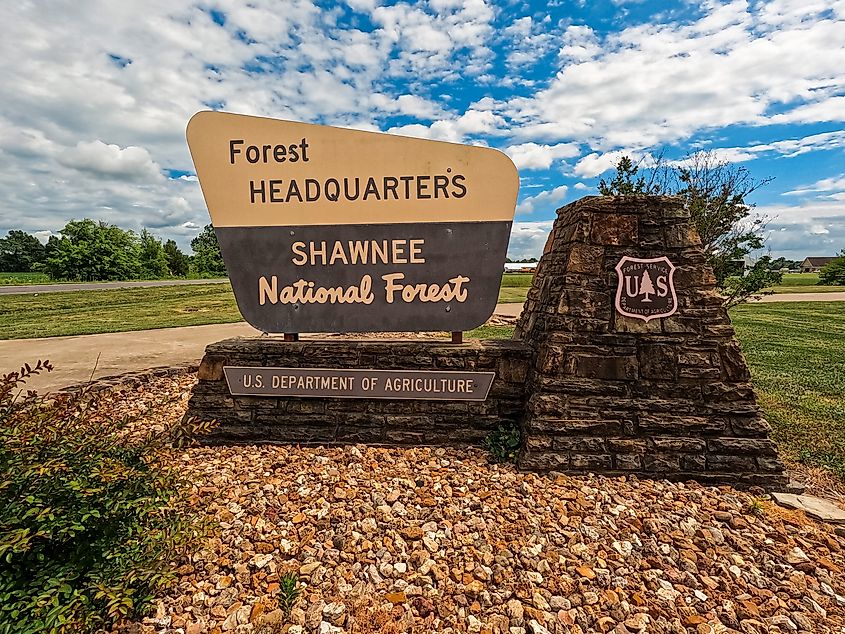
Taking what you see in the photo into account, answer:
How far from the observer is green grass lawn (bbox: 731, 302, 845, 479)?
4.40m

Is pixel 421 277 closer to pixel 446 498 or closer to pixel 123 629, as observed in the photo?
pixel 446 498

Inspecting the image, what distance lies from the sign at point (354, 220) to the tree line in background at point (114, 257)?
3666 centimetres

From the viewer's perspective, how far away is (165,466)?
256 cm

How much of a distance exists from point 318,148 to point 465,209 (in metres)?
1.38

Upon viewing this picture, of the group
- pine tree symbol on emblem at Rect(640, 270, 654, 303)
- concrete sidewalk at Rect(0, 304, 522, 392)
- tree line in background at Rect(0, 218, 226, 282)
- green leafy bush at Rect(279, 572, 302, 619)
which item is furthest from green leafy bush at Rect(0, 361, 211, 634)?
tree line in background at Rect(0, 218, 226, 282)

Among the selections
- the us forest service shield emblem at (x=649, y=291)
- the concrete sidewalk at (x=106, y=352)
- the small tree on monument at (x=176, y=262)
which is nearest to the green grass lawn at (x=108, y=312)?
the concrete sidewalk at (x=106, y=352)

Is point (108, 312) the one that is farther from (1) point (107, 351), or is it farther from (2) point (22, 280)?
(2) point (22, 280)

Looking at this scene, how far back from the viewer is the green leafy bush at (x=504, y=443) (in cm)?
375

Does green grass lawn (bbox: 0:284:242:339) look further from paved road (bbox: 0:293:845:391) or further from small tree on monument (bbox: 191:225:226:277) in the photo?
small tree on monument (bbox: 191:225:226:277)

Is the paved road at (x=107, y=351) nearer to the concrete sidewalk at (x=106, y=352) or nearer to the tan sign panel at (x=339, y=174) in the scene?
the concrete sidewalk at (x=106, y=352)

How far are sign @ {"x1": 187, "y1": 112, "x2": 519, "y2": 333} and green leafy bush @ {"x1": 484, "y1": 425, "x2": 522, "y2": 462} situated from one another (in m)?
0.97

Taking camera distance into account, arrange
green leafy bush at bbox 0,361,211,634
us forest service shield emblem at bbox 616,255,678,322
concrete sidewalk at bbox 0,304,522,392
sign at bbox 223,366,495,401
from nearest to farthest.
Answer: green leafy bush at bbox 0,361,211,634, us forest service shield emblem at bbox 616,255,678,322, sign at bbox 223,366,495,401, concrete sidewalk at bbox 0,304,522,392

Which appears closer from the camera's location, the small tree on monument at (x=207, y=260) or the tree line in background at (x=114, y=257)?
the tree line in background at (x=114, y=257)

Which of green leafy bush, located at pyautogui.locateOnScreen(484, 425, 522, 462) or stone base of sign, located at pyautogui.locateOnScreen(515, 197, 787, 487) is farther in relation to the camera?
green leafy bush, located at pyautogui.locateOnScreen(484, 425, 522, 462)
